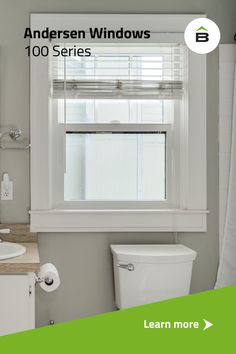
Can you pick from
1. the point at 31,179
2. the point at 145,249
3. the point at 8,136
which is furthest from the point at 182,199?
the point at 8,136

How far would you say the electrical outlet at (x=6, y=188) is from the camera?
185 centimetres

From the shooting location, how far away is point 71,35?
182 centimetres

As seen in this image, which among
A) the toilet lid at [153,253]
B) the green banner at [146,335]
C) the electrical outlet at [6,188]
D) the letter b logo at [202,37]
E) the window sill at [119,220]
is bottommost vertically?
the green banner at [146,335]

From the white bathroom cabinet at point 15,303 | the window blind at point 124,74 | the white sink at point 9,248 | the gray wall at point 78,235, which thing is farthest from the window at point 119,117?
the white bathroom cabinet at point 15,303

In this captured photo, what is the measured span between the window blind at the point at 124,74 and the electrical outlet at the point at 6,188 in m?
0.34

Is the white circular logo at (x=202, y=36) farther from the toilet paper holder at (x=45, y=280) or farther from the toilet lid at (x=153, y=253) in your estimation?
the toilet paper holder at (x=45, y=280)

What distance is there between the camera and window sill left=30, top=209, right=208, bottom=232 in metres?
1.85

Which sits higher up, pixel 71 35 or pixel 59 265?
pixel 71 35

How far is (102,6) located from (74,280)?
38.7 inches

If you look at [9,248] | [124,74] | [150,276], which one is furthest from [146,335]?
[124,74]

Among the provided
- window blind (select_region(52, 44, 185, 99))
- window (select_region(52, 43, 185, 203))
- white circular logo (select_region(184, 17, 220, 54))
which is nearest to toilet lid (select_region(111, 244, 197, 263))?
window (select_region(52, 43, 185, 203))

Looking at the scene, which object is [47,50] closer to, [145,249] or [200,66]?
[200,66]

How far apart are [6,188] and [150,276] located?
597 millimetres

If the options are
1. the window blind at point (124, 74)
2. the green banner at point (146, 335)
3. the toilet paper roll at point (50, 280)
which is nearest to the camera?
the green banner at point (146, 335)
